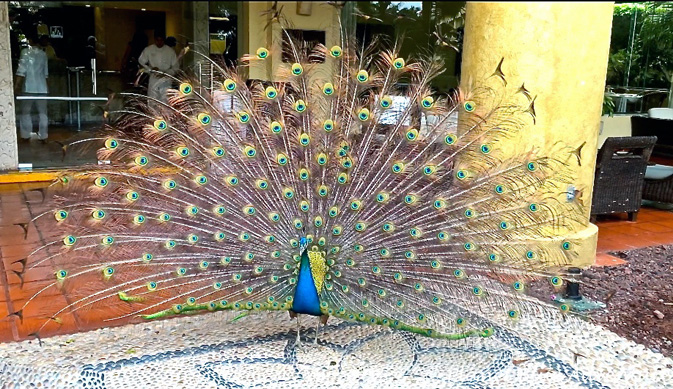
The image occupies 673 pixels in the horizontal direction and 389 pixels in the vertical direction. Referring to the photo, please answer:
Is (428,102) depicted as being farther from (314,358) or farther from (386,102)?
(314,358)

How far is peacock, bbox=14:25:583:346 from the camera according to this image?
3139 mm

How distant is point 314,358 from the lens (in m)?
Result: 3.41

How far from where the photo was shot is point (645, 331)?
3986 mm

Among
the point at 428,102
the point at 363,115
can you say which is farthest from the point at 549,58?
the point at 363,115

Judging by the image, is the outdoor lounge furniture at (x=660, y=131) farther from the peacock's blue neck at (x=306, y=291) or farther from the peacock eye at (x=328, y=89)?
the peacock's blue neck at (x=306, y=291)

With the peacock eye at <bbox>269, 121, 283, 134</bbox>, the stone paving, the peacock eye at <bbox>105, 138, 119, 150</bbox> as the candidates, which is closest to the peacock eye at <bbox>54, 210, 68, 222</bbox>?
the peacock eye at <bbox>105, 138, 119, 150</bbox>

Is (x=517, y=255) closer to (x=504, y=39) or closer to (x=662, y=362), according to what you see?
(x=662, y=362)

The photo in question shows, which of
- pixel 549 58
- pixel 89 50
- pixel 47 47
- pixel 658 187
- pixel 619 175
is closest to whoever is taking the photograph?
pixel 549 58

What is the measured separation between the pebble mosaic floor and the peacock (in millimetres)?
277

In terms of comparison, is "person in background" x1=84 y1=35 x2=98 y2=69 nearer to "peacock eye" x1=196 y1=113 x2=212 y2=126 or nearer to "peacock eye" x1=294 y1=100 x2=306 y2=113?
"peacock eye" x1=196 y1=113 x2=212 y2=126

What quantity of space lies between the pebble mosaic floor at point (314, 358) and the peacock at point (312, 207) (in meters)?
0.28

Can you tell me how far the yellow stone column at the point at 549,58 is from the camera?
4.66 m

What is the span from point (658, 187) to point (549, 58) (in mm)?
3179

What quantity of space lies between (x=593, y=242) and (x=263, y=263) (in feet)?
10.2
